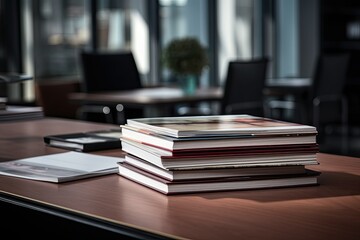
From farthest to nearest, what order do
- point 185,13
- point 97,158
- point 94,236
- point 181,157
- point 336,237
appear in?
point 185,13
point 97,158
point 181,157
point 94,236
point 336,237

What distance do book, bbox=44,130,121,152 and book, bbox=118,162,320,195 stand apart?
0.39 m

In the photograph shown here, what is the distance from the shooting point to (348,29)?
6949mm

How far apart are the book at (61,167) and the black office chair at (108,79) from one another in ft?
9.79

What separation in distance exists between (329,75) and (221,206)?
147 inches

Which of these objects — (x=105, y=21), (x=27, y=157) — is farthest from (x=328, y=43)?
(x=27, y=157)

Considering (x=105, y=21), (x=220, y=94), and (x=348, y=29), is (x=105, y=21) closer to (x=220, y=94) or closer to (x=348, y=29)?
(x=220, y=94)

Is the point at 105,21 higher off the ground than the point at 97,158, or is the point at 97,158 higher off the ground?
the point at 105,21

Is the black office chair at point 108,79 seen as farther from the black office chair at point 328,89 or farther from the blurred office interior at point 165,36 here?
the black office chair at point 328,89

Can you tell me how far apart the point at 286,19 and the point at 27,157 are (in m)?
6.41

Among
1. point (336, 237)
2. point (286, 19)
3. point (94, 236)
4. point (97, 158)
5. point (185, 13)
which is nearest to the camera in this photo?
point (336, 237)

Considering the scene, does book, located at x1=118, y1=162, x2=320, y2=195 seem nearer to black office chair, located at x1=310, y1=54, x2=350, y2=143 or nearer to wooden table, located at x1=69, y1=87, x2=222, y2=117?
wooden table, located at x1=69, y1=87, x2=222, y2=117

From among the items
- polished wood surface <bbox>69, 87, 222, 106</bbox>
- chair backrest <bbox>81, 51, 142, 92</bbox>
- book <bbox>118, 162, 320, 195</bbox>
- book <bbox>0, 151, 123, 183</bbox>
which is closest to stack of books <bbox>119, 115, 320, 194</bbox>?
book <bbox>118, 162, 320, 195</bbox>

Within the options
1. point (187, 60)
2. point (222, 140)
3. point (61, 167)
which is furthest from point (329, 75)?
point (222, 140)

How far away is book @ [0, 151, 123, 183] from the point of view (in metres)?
1.13
